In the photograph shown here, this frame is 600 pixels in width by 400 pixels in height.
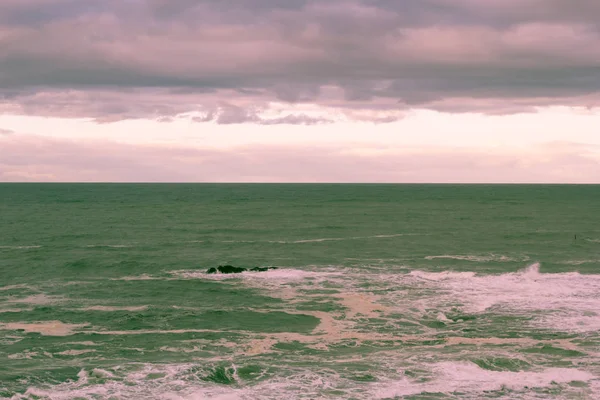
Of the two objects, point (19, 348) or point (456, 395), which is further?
point (19, 348)

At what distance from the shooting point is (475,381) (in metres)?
31.9

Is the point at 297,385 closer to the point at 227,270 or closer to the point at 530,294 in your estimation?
the point at 530,294

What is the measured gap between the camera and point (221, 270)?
62500 millimetres

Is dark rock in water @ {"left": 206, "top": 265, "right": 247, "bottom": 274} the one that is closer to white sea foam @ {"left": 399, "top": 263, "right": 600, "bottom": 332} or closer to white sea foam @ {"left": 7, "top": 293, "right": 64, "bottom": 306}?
white sea foam @ {"left": 7, "top": 293, "right": 64, "bottom": 306}

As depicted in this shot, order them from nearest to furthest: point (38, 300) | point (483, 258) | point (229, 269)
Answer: point (38, 300) → point (229, 269) → point (483, 258)

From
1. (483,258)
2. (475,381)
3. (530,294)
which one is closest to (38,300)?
(475,381)

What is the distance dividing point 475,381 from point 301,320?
1494 cm

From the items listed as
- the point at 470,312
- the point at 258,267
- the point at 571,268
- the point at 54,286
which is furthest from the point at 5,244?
the point at 571,268

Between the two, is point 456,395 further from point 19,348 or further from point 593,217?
point 593,217

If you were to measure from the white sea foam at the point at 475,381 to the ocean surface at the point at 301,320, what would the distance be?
11cm

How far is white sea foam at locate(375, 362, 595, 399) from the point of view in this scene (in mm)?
30750

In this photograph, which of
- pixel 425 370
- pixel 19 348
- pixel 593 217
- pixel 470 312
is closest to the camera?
pixel 425 370

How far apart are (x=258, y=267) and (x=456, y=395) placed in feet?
117

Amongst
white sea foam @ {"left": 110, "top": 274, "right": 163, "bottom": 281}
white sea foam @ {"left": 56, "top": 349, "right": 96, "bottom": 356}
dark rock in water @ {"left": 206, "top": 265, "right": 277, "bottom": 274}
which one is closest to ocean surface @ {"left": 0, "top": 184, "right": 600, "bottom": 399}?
white sea foam @ {"left": 56, "top": 349, "right": 96, "bottom": 356}
